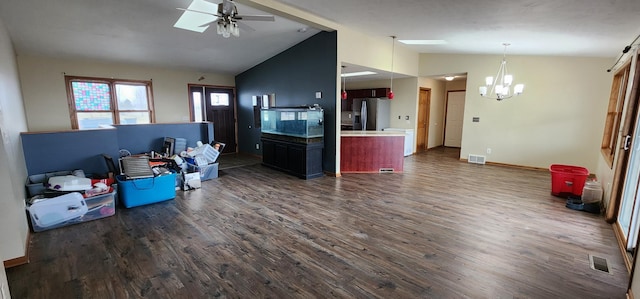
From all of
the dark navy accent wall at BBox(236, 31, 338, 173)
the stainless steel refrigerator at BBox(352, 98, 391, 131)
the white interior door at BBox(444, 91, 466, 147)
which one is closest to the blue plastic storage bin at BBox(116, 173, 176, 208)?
the dark navy accent wall at BBox(236, 31, 338, 173)

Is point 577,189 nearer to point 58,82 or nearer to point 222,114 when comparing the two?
point 222,114

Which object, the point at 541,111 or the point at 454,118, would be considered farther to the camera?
the point at 454,118

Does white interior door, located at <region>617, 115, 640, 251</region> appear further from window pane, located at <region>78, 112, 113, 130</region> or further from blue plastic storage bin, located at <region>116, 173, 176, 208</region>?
window pane, located at <region>78, 112, 113, 130</region>

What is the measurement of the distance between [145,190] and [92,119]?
12.3 ft

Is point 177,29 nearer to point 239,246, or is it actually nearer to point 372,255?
point 239,246

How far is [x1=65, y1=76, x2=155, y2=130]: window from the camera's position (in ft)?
19.2

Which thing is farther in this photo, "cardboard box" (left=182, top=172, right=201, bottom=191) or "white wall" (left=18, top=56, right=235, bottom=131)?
"white wall" (left=18, top=56, right=235, bottom=131)

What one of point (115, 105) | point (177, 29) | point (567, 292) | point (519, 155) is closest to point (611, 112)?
point (519, 155)

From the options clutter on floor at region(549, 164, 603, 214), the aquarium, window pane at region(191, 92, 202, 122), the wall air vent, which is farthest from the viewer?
window pane at region(191, 92, 202, 122)

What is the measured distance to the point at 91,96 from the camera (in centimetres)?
604

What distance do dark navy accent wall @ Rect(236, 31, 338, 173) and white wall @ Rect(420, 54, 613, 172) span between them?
3541mm

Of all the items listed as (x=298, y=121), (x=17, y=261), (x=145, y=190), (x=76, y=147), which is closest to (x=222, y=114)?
(x=298, y=121)

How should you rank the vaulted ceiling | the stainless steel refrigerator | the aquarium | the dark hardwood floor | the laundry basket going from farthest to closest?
the stainless steel refrigerator, the aquarium, the laundry basket, the vaulted ceiling, the dark hardwood floor

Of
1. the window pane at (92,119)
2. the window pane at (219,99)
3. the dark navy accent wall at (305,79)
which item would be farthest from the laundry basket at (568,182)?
the window pane at (92,119)
